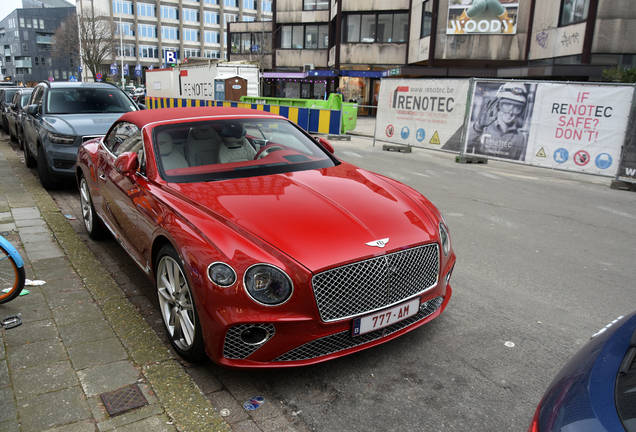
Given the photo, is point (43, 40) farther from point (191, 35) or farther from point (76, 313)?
point (76, 313)

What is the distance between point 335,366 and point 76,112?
298 inches

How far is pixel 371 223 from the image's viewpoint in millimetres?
3129

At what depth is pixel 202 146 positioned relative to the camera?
4.10 metres

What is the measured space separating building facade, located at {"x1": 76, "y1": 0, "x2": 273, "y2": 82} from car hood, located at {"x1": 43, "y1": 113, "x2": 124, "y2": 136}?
262 feet

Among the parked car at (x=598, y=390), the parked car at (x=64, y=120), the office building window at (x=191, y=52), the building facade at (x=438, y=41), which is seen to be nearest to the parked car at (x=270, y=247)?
the parked car at (x=598, y=390)

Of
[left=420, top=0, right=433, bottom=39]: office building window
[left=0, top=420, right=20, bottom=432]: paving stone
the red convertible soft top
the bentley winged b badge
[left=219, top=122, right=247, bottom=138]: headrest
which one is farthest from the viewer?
[left=420, top=0, right=433, bottom=39]: office building window

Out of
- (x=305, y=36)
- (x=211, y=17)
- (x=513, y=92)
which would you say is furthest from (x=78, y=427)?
(x=211, y=17)

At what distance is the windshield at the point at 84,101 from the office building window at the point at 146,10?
8767 centimetres

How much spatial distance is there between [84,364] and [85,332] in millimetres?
455

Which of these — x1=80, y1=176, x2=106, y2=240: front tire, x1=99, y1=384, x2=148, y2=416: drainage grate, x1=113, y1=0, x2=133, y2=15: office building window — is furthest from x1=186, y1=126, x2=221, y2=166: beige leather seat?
x1=113, y1=0, x2=133, y2=15: office building window

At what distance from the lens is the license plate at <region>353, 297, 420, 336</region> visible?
285cm

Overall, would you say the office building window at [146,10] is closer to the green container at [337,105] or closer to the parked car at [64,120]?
the green container at [337,105]

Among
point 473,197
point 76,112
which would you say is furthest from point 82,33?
point 473,197

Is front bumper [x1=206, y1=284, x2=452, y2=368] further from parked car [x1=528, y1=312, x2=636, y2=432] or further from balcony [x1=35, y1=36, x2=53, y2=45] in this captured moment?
balcony [x1=35, y1=36, x2=53, y2=45]
